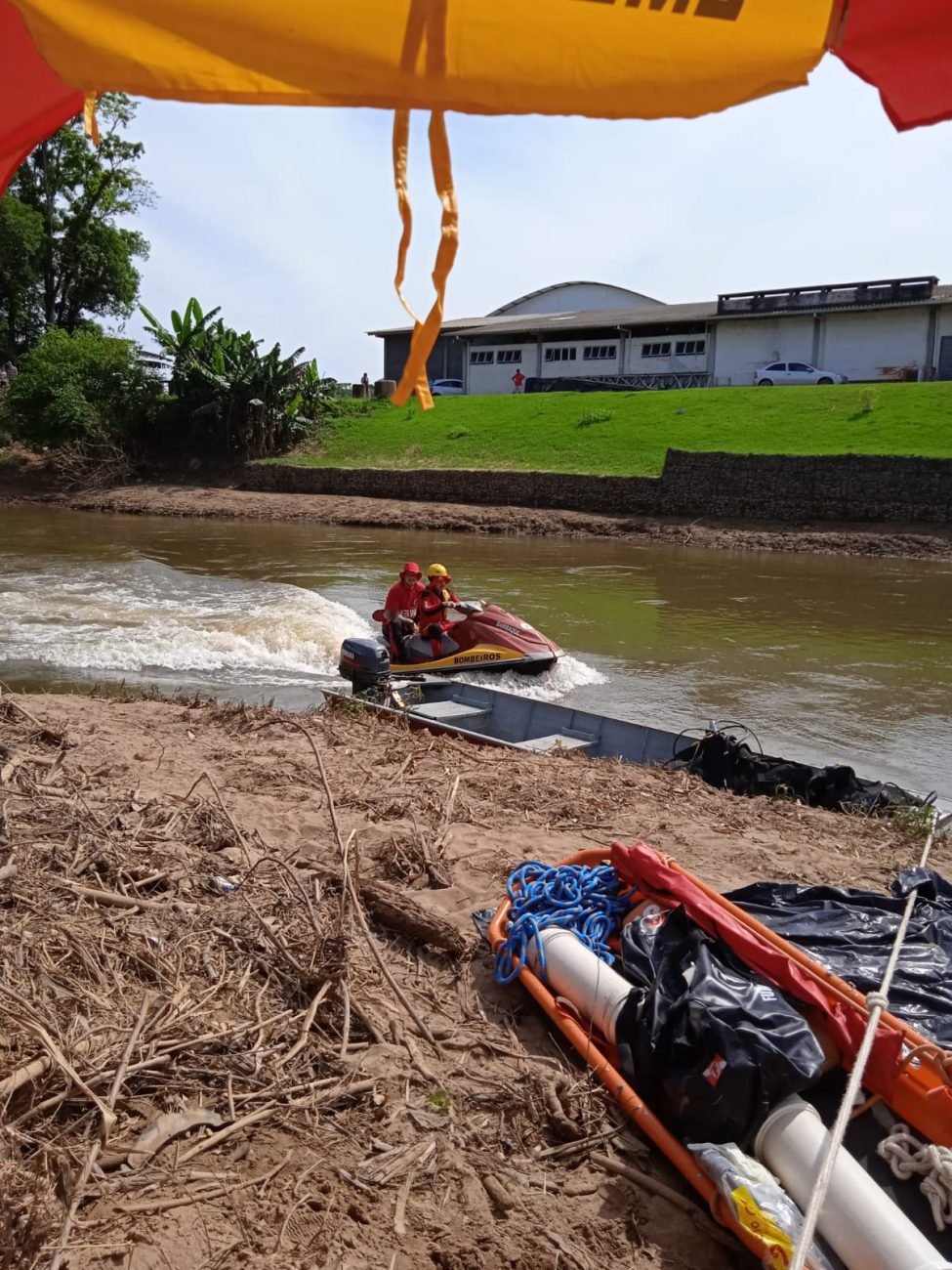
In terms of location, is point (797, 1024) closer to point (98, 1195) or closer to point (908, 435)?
point (98, 1195)

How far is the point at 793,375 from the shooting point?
35406 mm


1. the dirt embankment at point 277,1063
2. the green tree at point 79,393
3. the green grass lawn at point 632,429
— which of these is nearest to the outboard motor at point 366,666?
the dirt embankment at point 277,1063

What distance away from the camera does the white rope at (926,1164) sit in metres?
2.68

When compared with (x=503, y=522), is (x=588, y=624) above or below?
below

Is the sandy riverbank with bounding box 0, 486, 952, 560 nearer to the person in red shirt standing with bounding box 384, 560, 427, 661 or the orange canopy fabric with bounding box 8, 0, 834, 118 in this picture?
the person in red shirt standing with bounding box 384, 560, 427, 661

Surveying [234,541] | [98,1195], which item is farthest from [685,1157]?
[234,541]

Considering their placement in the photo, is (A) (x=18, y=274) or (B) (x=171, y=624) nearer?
(B) (x=171, y=624)

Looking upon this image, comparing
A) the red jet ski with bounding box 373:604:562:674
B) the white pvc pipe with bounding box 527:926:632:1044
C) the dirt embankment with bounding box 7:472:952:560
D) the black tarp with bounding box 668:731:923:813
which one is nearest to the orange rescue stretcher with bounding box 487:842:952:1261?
the white pvc pipe with bounding box 527:926:632:1044

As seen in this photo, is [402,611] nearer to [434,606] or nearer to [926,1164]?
[434,606]

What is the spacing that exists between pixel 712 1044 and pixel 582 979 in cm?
71

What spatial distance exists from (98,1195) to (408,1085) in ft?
3.12

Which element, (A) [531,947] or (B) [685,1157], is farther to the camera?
(A) [531,947]

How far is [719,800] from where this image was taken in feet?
23.0

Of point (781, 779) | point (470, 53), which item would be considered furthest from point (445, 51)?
point (781, 779)
